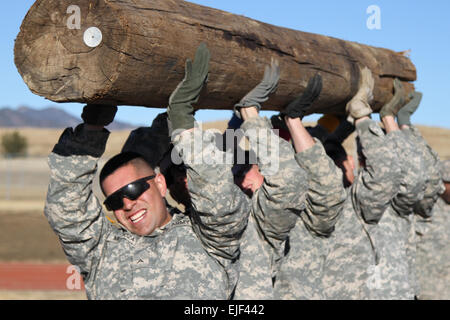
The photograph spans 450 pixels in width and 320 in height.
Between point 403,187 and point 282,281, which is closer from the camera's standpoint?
point 282,281

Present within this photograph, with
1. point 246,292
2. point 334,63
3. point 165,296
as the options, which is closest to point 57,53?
point 165,296

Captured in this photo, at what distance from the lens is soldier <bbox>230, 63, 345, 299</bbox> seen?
11.4 ft

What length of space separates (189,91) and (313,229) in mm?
1591

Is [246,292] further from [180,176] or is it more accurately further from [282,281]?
[180,176]

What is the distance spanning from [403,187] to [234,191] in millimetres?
2471

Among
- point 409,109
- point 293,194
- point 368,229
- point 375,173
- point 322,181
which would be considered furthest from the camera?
point 409,109

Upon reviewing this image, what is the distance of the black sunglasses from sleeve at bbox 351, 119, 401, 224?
6.33ft

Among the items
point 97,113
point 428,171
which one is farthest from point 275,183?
point 428,171

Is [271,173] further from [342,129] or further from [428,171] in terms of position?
[428,171]

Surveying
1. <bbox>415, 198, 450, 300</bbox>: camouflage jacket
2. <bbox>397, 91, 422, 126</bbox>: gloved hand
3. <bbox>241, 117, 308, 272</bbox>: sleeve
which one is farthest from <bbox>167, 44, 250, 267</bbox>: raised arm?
<bbox>415, 198, 450, 300</bbox>: camouflage jacket

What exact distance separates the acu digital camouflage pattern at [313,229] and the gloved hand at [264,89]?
55cm

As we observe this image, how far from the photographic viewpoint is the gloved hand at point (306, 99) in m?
3.93

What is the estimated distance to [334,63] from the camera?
4.26m

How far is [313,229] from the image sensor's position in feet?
13.8
